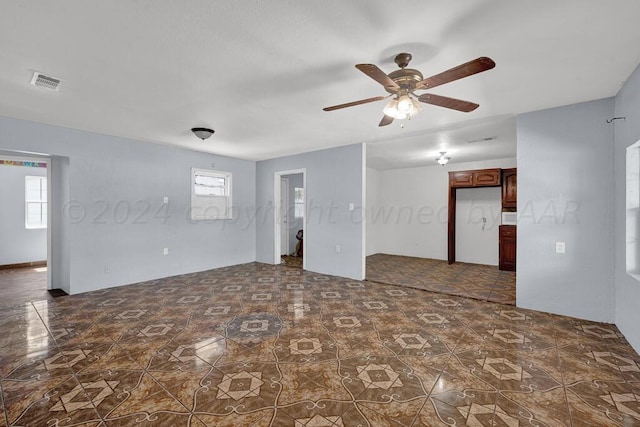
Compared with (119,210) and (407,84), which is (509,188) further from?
(119,210)

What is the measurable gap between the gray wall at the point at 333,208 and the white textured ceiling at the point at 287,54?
1.51 meters

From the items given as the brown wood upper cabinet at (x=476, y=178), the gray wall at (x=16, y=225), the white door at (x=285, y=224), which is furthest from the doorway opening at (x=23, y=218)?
the brown wood upper cabinet at (x=476, y=178)

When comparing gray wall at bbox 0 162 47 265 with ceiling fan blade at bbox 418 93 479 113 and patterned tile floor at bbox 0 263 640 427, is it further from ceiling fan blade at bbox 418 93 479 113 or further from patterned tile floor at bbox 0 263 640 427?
ceiling fan blade at bbox 418 93 479 113

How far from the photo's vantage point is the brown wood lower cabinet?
611 cm

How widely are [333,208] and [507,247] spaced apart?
391 cm

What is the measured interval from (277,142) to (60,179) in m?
3.51

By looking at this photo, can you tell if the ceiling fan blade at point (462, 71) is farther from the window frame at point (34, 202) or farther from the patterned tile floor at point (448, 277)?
the window frame at point (34, 202)

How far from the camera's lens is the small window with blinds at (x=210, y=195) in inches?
236

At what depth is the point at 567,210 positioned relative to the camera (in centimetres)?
342

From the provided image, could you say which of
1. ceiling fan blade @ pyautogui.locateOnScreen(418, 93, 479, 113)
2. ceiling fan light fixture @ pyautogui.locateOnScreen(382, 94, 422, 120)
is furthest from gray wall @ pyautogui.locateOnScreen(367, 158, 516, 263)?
ceiling fan light fixture @ pyautogui.locateOnScreen(382, 94, 422, 120)

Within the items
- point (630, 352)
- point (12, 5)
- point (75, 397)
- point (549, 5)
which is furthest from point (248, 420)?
point (630, 352)

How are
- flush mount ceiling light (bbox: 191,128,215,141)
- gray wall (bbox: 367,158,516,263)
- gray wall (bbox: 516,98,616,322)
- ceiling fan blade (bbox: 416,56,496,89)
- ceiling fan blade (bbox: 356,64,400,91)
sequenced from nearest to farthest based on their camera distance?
ceiling fan blade (bbox: 416,56,496,89), ceiling fan blade (bbox: 356,64,400,91), gray wall (bbox: 516,98,616,322), flush mount ceiling light (bbox: 191,128,215,141), gray wall (bbox: 367,158,516,263)

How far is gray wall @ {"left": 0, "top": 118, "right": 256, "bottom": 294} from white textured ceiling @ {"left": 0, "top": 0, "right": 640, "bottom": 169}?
0.55m

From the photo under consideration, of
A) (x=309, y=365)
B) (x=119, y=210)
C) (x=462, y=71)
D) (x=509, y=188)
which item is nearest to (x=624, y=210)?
(x=462, y=71)
